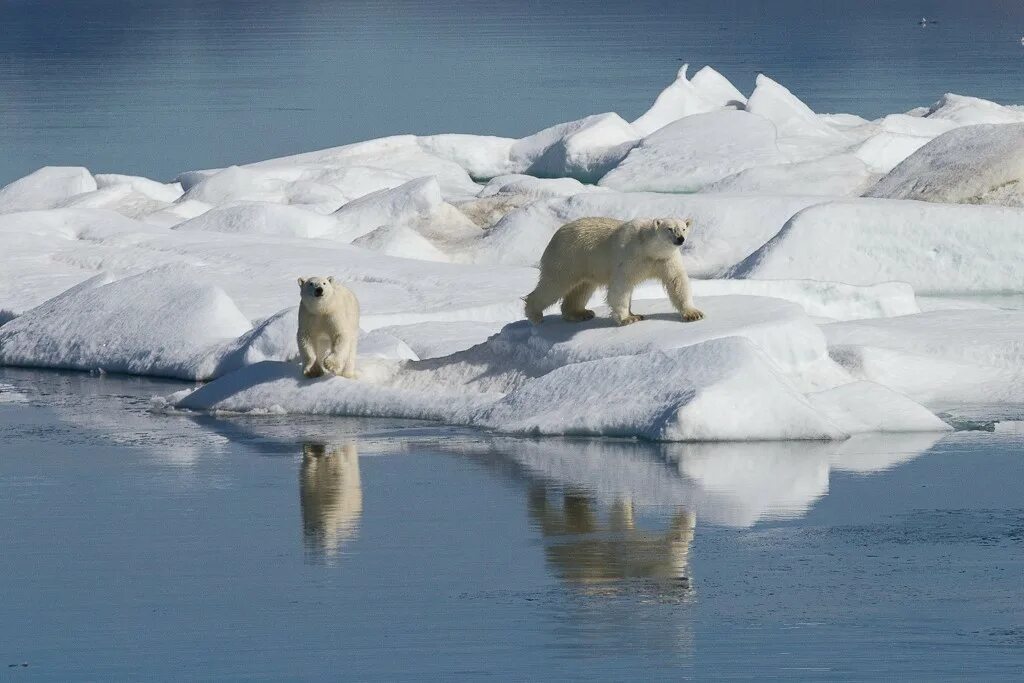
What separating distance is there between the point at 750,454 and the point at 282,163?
1827cm

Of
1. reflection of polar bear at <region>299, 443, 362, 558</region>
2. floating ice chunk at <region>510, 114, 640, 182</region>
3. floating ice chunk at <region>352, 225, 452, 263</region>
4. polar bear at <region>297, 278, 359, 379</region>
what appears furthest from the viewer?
floating ice chunk at <region>510, 114, 640, 182</region>

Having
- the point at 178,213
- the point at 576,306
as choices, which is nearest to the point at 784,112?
the point at 178,213

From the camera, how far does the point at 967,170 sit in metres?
19.5

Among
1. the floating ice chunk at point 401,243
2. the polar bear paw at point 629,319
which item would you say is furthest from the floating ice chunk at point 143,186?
the polar bear paw at point 629,319

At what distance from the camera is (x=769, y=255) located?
677 inches

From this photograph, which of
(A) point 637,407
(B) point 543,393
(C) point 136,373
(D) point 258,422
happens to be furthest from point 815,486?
(C) point 136,373

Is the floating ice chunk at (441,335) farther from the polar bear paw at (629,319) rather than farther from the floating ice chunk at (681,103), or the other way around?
the floating ice chunk at (681,103)

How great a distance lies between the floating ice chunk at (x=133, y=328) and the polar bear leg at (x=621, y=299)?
3380 millimetres

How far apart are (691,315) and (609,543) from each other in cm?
336

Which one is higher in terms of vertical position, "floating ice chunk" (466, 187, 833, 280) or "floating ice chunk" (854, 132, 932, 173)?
"floating ice chunk" (854, 132, 932, 173)

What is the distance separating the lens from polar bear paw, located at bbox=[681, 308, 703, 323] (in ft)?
38.0

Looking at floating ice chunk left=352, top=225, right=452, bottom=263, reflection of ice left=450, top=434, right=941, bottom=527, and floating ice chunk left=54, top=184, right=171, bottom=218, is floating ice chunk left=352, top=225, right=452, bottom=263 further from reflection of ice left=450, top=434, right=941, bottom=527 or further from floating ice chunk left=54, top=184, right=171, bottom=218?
reflection of ice left=450, top=434, right=941, bottom=527

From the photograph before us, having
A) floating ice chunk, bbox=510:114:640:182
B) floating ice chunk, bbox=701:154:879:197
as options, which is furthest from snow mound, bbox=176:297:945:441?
floating ice chunk, bbox=510:114:640:182

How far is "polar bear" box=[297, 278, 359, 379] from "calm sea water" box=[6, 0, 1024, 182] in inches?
754
